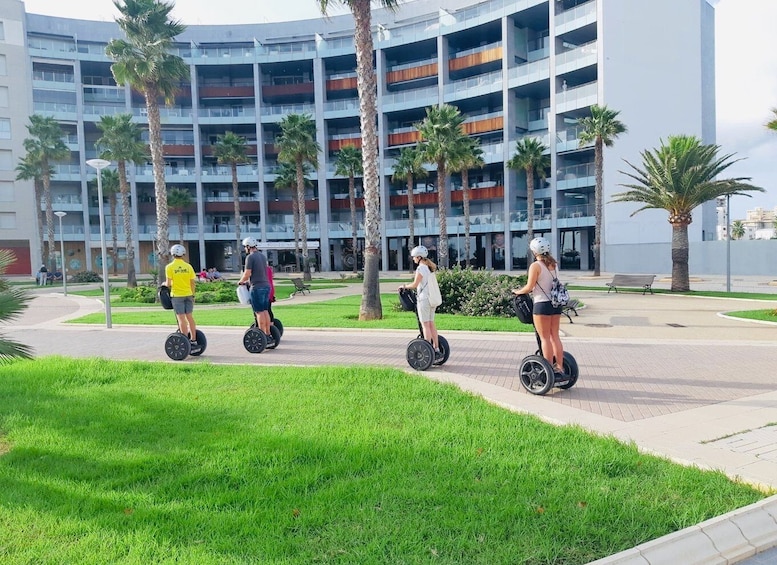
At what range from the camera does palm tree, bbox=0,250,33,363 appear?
4789 millimetres

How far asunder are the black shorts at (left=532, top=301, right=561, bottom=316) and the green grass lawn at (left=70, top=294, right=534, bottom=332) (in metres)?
6.20

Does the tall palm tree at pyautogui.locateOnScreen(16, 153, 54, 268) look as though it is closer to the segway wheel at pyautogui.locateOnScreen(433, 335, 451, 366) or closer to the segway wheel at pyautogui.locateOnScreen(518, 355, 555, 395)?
the segway wheel at pyautogui.locateOnScreen(433, 335, 451, 366)

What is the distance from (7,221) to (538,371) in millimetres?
64712

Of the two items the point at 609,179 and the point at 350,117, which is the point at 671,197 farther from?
the point at 350,117

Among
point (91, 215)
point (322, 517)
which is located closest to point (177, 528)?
point (322, 517)

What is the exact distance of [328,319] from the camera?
1561 centimetres

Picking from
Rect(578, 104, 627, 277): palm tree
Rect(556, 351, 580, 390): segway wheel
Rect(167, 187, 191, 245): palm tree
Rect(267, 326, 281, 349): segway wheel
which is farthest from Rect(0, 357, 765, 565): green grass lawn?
Rect(167, 187, 191, 245): palm tree

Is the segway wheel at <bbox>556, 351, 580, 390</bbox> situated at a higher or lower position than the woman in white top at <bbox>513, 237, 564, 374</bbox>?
lower

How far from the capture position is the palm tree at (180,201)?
56.6 m

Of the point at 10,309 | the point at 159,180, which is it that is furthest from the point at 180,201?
the point at 10,309

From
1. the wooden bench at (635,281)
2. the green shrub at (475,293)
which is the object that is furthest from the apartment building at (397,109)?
the green shrub at (475,293)

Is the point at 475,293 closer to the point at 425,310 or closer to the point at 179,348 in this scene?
the point at 425,310

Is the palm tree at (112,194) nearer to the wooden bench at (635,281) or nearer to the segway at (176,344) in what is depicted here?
the wooden bench at (635,281)

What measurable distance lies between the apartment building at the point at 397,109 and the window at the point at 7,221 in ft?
0.43
